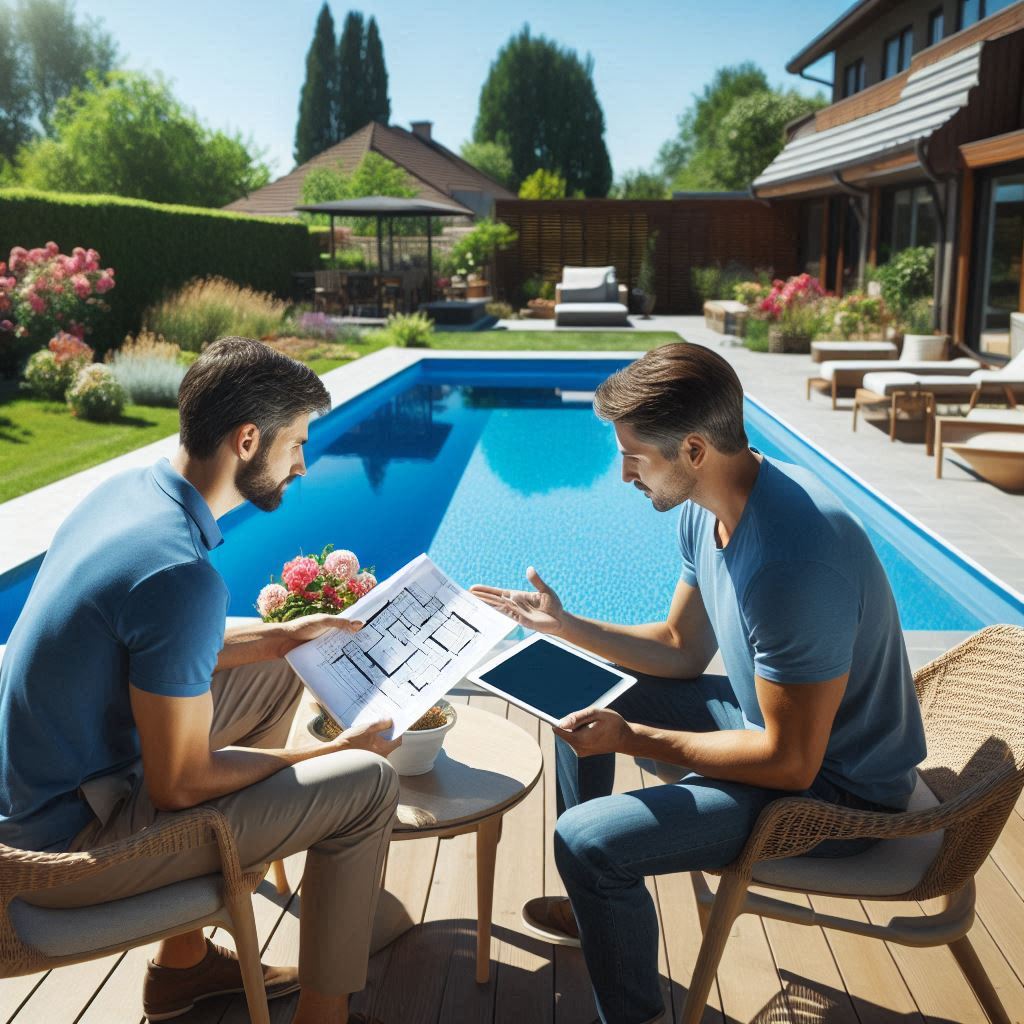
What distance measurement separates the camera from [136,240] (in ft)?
43.5

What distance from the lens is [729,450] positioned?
178 centimetres

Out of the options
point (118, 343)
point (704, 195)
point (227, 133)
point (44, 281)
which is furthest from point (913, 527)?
point (227, 133)

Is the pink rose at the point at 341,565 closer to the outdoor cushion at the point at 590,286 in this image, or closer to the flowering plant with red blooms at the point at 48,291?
the flowering plant with red blooms at the point at 48,291

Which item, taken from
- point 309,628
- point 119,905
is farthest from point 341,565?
point 119,905

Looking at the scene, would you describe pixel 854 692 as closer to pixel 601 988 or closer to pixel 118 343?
pixel 601 988

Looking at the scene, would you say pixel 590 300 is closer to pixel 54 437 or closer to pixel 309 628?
pixel 54 437

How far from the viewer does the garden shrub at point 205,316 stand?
41.4ft

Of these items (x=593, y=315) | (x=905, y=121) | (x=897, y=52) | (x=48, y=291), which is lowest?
(x=593, y=315)

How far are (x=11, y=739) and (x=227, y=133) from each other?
115 ft

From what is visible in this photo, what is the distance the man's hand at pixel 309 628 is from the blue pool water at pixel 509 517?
2.99 meters

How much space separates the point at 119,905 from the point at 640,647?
116cm

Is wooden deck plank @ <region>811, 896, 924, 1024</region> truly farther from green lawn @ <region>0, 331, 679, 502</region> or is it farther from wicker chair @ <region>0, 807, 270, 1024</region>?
green lawn @ <region>0, 331, 679, 502</region>

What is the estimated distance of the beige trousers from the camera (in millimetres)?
1647

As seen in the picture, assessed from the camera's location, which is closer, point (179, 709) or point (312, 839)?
point (179, 709)
